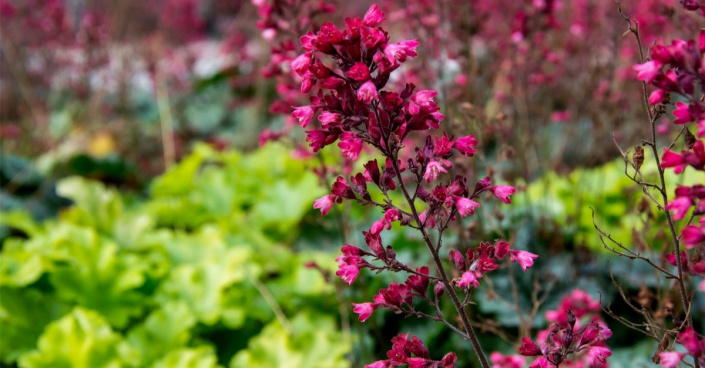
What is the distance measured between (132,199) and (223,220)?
58.9 inches

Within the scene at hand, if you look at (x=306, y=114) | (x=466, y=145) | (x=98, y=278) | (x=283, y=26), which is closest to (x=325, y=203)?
(x=306, y=114)

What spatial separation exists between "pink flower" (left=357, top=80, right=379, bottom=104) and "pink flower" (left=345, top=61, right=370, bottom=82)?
0.01m

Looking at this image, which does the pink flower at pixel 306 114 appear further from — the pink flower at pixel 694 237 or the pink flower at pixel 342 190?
the pink flower at pixel 694 237

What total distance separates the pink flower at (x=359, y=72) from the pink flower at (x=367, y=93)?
12 mm

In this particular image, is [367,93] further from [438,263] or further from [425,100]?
[438,263]

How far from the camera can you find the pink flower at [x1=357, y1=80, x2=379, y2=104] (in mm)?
947

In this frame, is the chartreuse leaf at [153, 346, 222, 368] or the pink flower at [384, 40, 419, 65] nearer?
the pink flower at [384, 40, 419, 65]

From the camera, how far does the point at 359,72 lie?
3.16 feet

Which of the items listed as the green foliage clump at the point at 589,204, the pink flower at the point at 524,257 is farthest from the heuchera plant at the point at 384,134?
the green foliage clump at the point at 589,204

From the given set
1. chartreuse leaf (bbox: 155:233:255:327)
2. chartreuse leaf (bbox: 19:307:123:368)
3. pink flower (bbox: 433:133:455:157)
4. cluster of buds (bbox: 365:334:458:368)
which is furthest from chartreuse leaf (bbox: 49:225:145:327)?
pink flower (bbox: 433:133:455:157)

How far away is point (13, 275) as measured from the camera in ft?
8.25

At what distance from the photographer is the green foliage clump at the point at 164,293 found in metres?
2.24

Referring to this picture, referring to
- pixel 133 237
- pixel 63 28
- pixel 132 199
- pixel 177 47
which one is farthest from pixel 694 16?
pixel 177 47

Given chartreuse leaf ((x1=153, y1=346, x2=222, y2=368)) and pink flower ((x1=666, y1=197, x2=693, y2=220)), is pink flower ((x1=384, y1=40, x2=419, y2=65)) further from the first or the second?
chartreuse leaf ((x1=153, y1=346, x2=222, y2=368))
